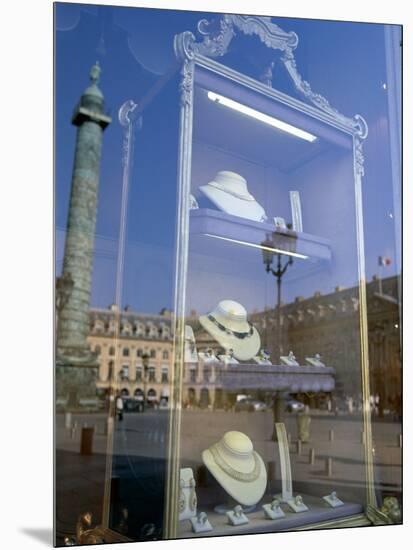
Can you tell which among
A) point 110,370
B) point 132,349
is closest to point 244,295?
point 132,349

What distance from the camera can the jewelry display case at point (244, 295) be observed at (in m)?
2.65

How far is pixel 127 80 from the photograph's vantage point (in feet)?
8.84

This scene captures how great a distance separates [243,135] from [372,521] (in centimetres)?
209

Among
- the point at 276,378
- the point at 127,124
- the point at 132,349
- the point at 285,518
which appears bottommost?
the point at 285,518

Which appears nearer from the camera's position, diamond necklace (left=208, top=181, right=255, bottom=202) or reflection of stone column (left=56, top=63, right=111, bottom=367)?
reflection of stone column (left=56, top=63, right=111, bottom=367)

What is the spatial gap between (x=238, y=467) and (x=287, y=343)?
0.64 meters

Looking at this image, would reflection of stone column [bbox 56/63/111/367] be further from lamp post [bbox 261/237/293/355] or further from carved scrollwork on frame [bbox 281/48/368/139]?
carved scrollwork on frame [bbox 281/48/368/139]

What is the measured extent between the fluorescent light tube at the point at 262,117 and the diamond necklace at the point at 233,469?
5.31ft

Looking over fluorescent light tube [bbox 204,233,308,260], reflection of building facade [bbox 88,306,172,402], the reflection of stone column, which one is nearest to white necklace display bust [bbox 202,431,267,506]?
reflection of building facade [bbox 88,306,172,402]

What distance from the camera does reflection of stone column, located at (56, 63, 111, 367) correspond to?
100 inches

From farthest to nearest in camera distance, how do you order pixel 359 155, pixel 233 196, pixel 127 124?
pixel 359 155, pixel 233 196, pixel 127 124

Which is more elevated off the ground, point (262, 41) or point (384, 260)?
point (262, 41)

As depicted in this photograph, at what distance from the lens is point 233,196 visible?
290 cm

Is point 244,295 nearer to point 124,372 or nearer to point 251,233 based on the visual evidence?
point 251,233
